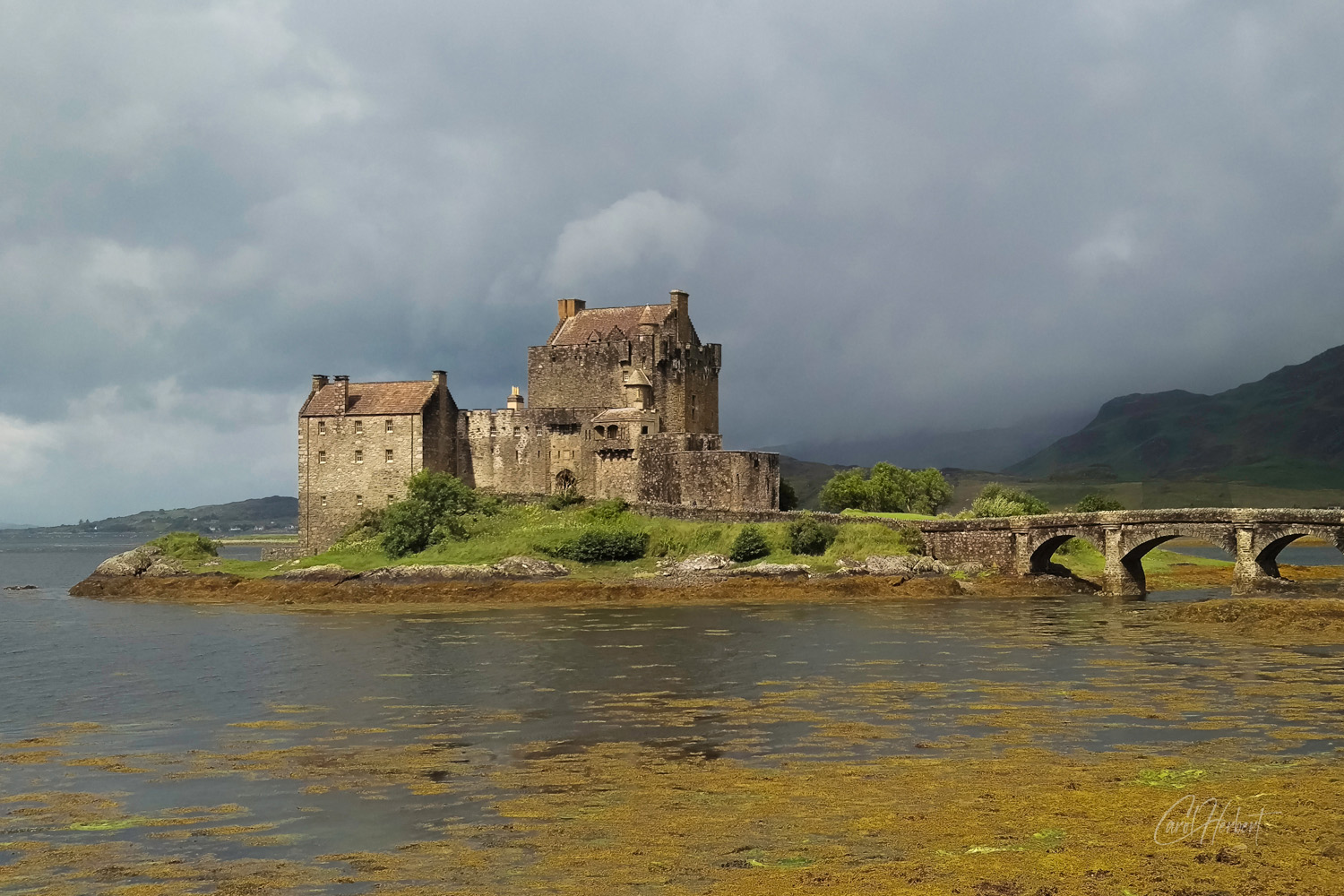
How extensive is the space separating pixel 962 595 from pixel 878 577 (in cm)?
426

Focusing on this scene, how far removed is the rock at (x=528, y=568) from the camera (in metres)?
66.0

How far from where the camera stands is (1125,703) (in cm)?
2814

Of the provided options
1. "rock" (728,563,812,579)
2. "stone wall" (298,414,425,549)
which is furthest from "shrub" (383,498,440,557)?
"rock" (728,563,812,579)

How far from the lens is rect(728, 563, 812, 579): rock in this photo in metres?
63.2

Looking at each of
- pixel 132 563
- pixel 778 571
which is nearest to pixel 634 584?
pixel 778 571

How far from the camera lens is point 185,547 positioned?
263 feet

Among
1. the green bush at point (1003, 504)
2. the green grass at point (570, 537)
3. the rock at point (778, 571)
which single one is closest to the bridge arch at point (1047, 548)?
the green grass at point (570, 537)

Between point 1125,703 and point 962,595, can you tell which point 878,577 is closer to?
point 962,595

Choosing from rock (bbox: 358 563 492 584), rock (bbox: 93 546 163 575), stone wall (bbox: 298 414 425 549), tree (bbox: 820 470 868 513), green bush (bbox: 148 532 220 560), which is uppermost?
stone wall (bbox: 298 414 425 549)

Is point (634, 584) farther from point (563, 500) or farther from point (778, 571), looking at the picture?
point (563, 500)

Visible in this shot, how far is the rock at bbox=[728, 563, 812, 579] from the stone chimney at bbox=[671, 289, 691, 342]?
896 inches

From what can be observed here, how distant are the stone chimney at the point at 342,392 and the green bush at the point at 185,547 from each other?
12.5 m

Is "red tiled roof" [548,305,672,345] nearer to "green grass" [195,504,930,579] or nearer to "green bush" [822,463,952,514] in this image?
"green grass" [195,504,930,579]

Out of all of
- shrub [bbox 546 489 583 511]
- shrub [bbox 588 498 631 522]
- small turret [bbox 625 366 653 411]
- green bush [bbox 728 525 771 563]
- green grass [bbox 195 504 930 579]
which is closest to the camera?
green grass [bbox 195 504 930 579]
